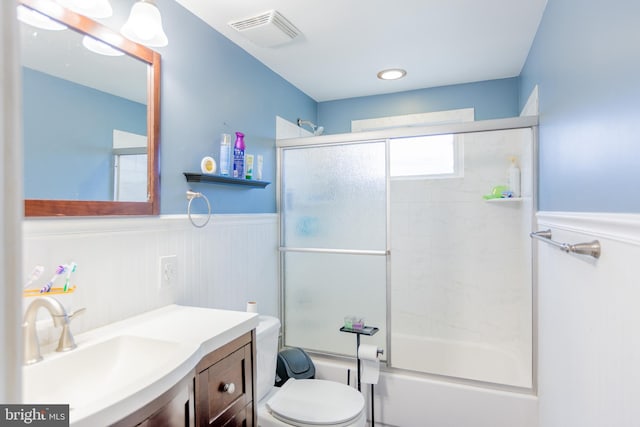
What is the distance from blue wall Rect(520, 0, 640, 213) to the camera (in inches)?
34.7

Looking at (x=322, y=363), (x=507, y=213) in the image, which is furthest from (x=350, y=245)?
(x=507, y=213)

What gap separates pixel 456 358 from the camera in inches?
113

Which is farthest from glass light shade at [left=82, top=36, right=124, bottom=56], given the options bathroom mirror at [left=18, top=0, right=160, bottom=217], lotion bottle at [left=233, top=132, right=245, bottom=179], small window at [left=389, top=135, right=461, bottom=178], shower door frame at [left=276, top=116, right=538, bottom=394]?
small window at [left=389, top=135, right=461, bottom=178]

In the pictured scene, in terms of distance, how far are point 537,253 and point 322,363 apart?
5.04 feet

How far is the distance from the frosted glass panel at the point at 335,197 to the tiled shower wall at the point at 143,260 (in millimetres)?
386

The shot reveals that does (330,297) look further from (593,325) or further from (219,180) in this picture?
(593,325)

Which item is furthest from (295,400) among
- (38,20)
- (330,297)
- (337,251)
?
(38,20)

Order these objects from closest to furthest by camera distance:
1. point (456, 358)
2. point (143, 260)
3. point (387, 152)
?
A: point (143, 260) → point (387, 152) → point (456, 358)

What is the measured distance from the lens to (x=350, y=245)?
2.50 metres

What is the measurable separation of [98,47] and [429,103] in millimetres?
2427

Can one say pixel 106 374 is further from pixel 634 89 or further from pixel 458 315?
pixel 458 315

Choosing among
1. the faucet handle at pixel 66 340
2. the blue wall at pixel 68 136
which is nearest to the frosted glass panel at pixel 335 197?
the blue wall at pixel 68 136

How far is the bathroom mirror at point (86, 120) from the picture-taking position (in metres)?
1.15

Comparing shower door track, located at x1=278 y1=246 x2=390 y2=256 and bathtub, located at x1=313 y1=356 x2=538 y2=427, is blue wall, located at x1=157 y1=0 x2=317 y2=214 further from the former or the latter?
bathtub, located at x1=313 y1=356 x2=538 y2=427
